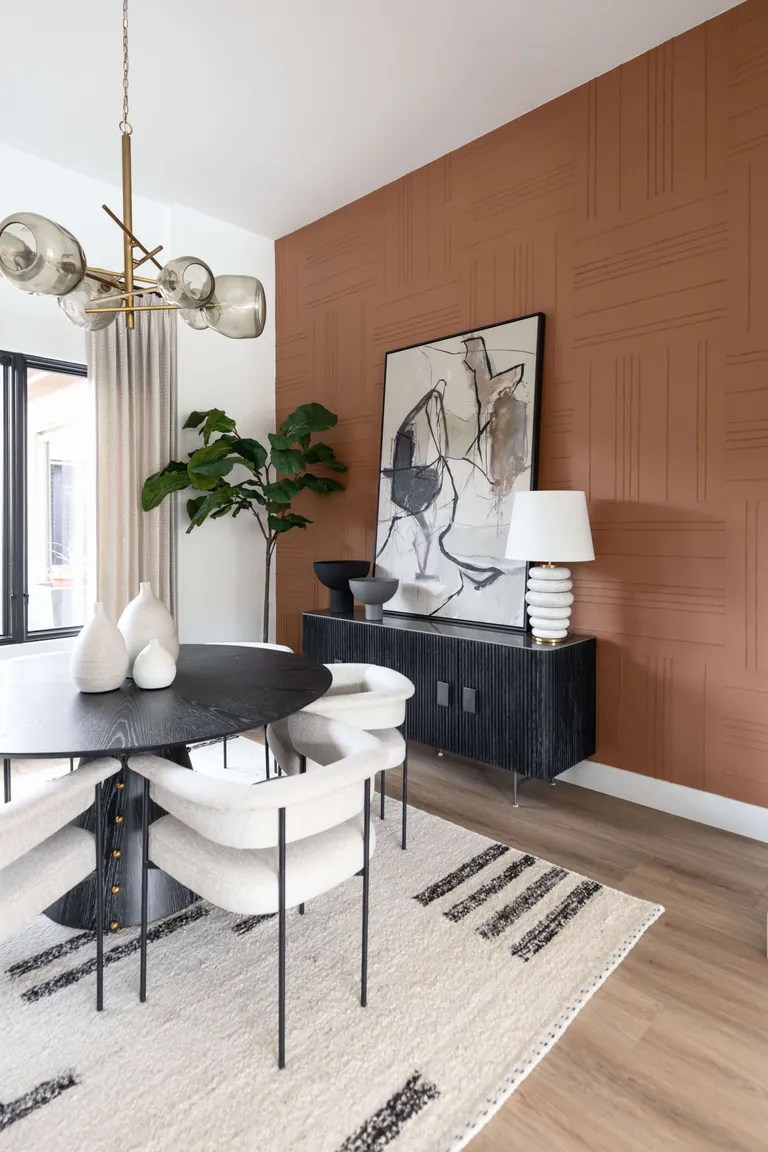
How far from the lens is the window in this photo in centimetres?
A: 356

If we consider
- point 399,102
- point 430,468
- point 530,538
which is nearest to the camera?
point 530,538

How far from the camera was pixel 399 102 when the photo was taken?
305 cm

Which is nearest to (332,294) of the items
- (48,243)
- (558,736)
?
(48,243)

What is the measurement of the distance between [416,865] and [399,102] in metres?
3.30

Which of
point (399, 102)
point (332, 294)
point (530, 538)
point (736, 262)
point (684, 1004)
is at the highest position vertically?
point (399, 102)

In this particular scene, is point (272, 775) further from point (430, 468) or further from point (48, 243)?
point (48, 243)

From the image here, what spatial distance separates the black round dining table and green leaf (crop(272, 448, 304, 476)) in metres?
1.68

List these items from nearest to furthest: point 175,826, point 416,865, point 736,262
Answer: point 175,826
point 416,865
point 736,262

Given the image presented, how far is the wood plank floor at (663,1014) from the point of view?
131cm

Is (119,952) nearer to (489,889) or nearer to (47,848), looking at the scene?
(47,848)

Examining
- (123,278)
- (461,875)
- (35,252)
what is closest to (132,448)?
(123,278)

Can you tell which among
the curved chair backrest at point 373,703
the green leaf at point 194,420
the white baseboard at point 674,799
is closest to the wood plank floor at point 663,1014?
the white baseboard at point 674,799

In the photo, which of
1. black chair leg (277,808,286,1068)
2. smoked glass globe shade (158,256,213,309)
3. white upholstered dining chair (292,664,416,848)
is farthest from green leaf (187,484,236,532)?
black chair leg (277,808,286,1068)

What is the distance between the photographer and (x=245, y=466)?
3.98 m
